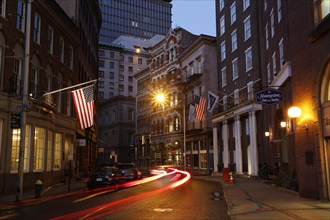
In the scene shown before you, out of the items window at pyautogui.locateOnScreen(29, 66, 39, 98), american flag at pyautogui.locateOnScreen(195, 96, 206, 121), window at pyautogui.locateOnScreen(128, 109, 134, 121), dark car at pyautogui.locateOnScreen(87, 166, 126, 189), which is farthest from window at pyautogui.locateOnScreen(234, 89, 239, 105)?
window at pyautogui.locateOnScreen(128, 109, 134, 121)

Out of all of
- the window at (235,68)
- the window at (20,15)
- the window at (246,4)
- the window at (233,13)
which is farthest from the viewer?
the window at (233,13)

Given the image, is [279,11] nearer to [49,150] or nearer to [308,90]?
[308,90]

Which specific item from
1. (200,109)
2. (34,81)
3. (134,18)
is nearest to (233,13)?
(200,109)

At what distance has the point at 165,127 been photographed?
65688mm

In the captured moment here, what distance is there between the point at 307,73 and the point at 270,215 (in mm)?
6918

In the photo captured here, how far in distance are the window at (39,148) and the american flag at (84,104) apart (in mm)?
3730

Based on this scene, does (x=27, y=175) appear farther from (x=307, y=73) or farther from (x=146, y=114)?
(x=146, y=114)

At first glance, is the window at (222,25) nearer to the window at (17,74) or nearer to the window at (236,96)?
the window at (236,96)

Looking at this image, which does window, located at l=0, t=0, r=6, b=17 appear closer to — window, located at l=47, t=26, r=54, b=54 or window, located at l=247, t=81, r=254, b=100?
window, located at l=47, t=26, r=54, b=54

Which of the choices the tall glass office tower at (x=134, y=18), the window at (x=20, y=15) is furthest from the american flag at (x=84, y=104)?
the tall glass office tower at (x=134, y=18)

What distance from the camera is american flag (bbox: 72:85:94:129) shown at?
2309 centimetres

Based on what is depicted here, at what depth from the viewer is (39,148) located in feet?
87.1

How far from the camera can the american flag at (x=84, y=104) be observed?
2309cm

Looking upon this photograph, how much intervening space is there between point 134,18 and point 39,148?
125 metres
